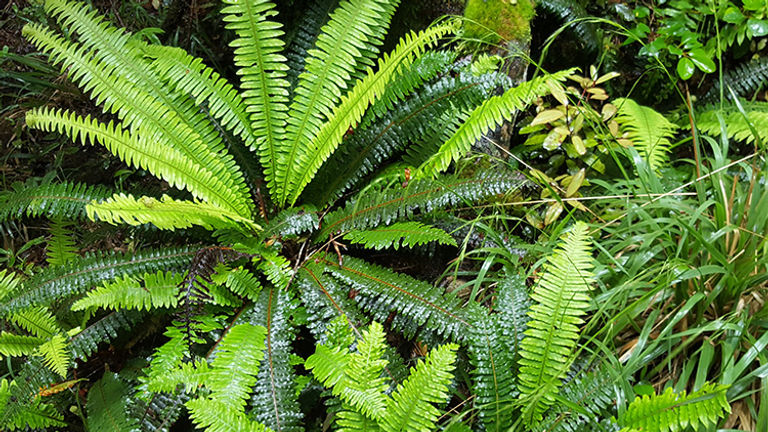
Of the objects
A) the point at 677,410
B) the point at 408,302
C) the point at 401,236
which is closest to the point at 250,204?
the point at 401,236

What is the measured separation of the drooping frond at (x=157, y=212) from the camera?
1668mm

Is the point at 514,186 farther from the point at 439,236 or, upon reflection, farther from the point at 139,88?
the point at 139,88

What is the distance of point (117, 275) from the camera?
2.02 m

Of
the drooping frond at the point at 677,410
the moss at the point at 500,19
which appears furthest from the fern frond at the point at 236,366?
the moss at the point at 500,19

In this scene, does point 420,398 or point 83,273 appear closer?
point 420,398

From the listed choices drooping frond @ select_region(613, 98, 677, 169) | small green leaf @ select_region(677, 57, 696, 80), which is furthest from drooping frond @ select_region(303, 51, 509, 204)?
small green leaf @ select_region(677, 57, 696, 80)

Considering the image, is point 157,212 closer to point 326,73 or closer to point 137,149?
point 137,149

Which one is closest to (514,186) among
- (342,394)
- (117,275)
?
(342,394)

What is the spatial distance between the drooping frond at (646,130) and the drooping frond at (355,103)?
1025mm

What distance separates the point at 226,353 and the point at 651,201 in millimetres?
1646

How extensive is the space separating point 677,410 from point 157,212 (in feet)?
5.64

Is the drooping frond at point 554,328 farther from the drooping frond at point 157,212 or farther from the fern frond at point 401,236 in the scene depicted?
the drooping frond at point 157,212

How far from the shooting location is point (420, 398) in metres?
1.53

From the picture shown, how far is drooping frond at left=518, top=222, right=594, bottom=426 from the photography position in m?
1.65
